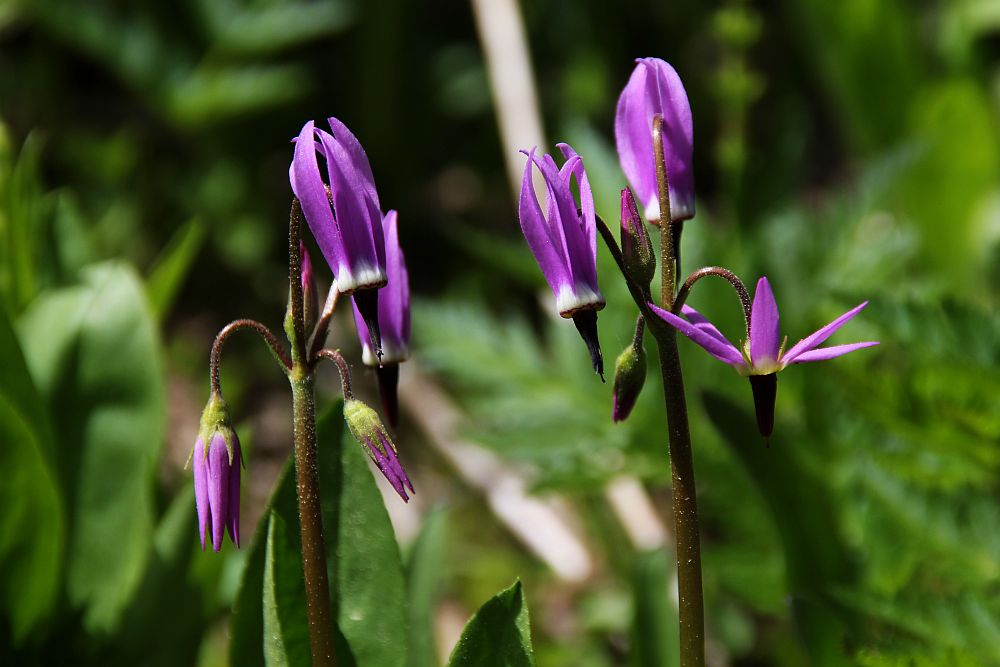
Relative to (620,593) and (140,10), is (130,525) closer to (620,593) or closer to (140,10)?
(620,593)

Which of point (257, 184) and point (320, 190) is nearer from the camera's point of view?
point (320, 190)

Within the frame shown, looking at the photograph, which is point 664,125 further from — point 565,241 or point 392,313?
point 392,313

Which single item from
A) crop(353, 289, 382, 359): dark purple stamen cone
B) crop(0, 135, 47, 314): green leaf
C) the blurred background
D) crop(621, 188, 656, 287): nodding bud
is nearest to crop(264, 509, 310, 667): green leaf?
crop(353, 289, 382, 359): dark purple stamen cone

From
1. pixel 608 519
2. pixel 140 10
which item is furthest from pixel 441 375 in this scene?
pixel 140 10

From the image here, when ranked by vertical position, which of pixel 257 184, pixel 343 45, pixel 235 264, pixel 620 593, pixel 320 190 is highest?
pixel 343 45

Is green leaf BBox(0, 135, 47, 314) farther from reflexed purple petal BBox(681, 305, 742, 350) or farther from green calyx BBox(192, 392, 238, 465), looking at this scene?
reflexed purple petal BBox(681, 305, 742, 350)

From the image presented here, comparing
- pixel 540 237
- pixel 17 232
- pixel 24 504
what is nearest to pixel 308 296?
pixel 540 237
